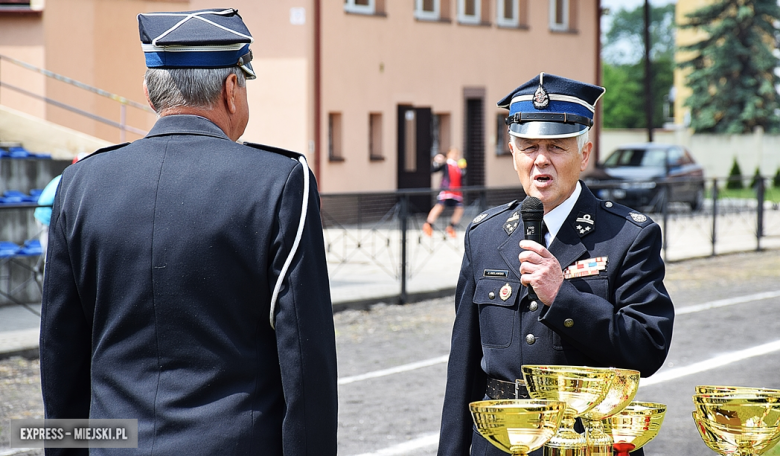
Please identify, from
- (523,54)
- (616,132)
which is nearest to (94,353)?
(523,54)

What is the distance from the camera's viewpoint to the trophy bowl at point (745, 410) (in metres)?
2.41

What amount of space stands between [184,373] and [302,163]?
578 mm

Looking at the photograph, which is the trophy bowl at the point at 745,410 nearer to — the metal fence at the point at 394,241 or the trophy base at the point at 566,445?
the trophy base at the point at 566,445

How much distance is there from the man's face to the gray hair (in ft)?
3.21

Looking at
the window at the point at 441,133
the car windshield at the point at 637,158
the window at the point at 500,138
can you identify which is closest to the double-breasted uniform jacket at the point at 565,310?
the window at the point at 441,133

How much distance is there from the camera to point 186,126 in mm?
2527

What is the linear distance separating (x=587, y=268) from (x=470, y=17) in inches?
1030

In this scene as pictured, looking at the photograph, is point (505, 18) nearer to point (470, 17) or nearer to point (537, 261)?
point (470, 17)

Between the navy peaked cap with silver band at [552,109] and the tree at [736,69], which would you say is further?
the tree at [736,69]

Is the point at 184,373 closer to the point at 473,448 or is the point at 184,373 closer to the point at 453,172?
the point at 473,448

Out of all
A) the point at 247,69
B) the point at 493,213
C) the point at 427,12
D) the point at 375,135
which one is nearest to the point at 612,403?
the point at 493,213

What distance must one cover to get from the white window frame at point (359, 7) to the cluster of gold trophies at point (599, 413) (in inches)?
871

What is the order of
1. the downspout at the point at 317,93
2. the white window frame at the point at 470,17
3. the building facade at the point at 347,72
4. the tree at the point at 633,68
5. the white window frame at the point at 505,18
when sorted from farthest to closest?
the tree at the point at 633,68
the white window frame at the point at 505,18
the white window frame at the point at 470,17
the downspout at the point at 317,93
the building facade at the point at 347,72

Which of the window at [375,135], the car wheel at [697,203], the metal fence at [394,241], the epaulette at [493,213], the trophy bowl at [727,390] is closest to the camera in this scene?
the trophy bowl at [727,390]
